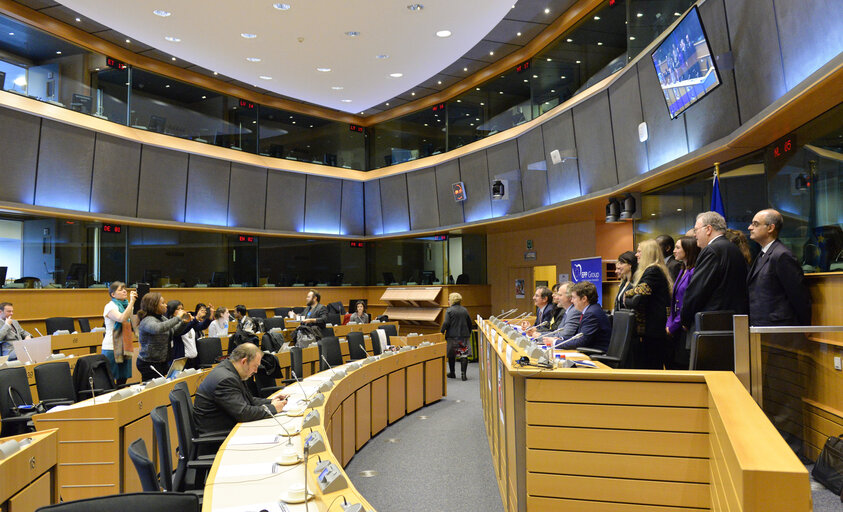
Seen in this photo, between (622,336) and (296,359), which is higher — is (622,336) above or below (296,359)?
above

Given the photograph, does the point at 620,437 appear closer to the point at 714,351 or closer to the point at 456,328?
the point at 714,351

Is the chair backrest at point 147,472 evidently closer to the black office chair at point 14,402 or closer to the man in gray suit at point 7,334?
the black office chair at point 14,402

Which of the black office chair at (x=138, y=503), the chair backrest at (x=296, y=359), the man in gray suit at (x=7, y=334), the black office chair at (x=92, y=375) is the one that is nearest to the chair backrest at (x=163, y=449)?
the black office chair at (x=138, y=503)

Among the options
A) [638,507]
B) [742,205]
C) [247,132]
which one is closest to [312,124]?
[247,132]

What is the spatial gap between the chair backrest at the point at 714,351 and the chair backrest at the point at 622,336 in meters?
0.64

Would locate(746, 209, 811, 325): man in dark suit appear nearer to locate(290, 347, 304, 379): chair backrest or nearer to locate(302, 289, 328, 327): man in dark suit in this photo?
locate(290, 347, 304, 379): chair backrest

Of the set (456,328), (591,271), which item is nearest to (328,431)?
(456,328)

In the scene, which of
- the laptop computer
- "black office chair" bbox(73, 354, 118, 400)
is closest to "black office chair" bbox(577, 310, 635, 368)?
the laptop computer

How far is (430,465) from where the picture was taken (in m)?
5.38

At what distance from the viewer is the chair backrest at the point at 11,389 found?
15.1ft

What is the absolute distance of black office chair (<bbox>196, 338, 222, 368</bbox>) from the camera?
7043mm

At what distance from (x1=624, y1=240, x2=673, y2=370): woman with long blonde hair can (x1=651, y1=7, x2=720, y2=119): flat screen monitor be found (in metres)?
2.25

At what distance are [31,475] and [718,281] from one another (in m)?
3.76

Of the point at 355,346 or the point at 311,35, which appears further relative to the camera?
the point at 311,35
